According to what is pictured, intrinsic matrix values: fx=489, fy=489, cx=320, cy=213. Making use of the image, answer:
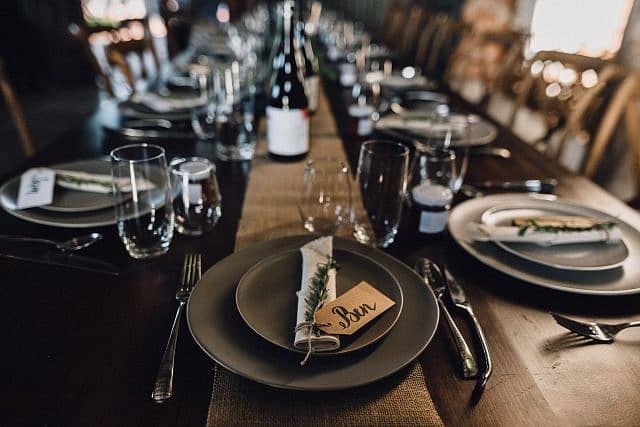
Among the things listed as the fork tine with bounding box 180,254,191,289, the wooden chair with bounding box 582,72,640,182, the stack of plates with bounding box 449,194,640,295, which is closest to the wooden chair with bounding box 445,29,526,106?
the wooden chair with bounding box 582,72,640,182

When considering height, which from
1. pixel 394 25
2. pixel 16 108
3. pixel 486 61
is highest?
pixel 394 25

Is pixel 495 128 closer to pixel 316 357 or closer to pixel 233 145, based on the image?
pixel 233 145

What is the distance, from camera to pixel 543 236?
2.31 ft

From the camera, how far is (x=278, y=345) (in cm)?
47

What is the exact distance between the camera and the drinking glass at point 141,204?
2.18 ft

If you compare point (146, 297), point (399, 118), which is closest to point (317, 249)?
point (146, 297)

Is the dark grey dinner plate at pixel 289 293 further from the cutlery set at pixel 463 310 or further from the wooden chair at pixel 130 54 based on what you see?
the wooden chair at pixel 130 54

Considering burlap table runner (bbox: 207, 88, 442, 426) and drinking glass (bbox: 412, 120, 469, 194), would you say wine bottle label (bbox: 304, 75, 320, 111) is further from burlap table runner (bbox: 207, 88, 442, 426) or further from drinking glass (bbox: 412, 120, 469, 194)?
burlap table runner (bbox: 207, 88, 442, 426)

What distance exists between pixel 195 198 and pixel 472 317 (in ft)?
1.42

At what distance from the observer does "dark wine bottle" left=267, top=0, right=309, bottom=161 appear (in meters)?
1.01

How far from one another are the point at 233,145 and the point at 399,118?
434 millimetres

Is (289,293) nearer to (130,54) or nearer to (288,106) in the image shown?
(288,106)

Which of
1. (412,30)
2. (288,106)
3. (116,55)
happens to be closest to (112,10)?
(412,30)

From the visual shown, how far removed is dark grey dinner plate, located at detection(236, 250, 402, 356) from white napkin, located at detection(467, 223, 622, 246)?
21cm
